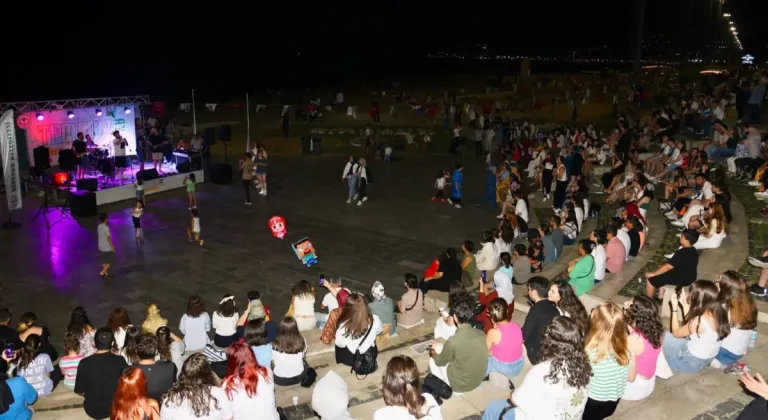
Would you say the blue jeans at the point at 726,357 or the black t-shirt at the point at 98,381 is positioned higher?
the blue jeans at the point at 726,357

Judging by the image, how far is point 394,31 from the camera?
88688mm

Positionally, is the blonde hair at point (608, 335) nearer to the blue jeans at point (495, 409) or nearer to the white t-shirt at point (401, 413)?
the blue jeans at point (495, 409)

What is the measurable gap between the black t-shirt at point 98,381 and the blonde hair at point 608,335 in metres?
4.47

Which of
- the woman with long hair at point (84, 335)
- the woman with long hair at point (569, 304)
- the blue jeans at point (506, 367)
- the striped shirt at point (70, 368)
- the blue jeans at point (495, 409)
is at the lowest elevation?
the striped shirt at point (70, 368)

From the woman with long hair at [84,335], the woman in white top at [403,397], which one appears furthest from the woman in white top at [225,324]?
the woman in white top at [403,397]

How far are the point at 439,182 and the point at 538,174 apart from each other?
11.8ft

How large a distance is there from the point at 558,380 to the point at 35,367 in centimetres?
584

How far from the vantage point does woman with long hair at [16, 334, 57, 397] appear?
7.07 meters

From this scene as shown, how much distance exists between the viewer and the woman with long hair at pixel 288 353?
658cm

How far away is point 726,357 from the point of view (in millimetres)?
6434

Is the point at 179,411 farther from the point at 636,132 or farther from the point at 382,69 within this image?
the point at 382,69

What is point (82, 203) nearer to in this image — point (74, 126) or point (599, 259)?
point (74, 126)

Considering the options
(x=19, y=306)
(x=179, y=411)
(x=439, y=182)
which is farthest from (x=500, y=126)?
(x=179, y=411)

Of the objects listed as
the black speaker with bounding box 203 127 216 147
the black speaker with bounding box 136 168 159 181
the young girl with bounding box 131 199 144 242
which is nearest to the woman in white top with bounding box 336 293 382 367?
the young girl with bounding box 131 199 144 242
